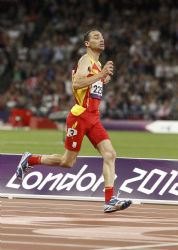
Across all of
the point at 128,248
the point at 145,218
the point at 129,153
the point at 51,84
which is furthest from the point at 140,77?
the point at 128,248

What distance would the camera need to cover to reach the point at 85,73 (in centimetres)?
1141

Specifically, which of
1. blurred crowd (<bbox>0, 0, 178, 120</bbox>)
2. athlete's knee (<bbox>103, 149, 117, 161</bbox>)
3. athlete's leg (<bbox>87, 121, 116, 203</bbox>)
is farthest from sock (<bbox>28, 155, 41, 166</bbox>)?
blurred crowd (<bbox>0, 0, 178, 120</bbox>)

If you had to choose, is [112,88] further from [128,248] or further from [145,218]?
[128,248]

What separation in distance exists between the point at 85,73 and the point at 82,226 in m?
2.34

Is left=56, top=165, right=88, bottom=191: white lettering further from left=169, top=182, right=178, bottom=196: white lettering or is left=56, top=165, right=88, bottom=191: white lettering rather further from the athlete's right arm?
the athlete's right arm

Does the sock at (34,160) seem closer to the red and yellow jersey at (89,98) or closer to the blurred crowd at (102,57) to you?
the red and yellow jersey at (89,98)

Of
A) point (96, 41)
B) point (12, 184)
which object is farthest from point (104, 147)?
point (12, 184)

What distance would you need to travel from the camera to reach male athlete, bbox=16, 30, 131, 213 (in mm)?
11328

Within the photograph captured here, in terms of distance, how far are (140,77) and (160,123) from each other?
104 inches

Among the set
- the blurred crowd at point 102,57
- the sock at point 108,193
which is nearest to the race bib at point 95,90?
the sock at point 108,193

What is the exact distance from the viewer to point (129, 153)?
70.5 ft

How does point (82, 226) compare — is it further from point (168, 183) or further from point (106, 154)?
point (168, 183)

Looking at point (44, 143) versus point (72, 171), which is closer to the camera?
point (72, 171)

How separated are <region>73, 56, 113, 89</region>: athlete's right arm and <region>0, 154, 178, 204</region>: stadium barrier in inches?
59.7
